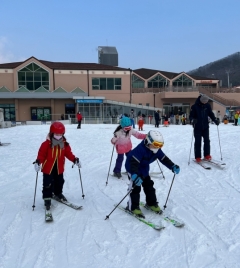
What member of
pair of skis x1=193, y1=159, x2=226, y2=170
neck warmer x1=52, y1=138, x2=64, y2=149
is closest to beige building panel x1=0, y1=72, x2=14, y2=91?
pair of skis x1=193, y1=159, x2=226, y2=170

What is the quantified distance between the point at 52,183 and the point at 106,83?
34.8 meters

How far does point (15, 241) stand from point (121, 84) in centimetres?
3626

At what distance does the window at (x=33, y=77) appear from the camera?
121 ft

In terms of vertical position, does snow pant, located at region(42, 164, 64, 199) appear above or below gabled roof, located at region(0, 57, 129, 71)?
below

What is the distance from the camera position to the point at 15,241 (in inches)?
135

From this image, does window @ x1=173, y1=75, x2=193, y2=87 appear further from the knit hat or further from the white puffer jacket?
the white puffer jacket

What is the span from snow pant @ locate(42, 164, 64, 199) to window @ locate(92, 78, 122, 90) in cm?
3439

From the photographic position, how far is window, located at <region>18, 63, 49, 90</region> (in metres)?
36.8

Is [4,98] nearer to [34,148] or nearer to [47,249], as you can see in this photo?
[34,148]

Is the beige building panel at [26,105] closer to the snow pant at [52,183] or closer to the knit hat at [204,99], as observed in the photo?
the knit hat at [204,99]

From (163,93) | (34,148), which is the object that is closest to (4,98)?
(163,93)

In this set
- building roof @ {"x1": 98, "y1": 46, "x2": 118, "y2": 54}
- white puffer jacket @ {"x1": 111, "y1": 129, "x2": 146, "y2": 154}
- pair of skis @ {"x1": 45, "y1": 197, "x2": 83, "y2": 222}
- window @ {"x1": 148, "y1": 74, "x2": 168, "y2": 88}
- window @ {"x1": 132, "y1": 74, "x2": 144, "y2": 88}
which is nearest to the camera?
pair of skis @ {"x1": 45, "y1": 197, "x2": 83, "y2": 222}

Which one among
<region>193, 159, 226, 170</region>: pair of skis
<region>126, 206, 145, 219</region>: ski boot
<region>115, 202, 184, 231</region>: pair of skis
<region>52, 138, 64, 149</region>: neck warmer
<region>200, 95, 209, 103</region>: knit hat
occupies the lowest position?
<region>115, 202, 184, 231</region>: pair of skis

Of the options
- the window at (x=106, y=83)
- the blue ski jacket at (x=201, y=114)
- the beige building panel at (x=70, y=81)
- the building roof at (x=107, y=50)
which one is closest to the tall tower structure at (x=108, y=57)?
the building roof at (x=107, y=50)
